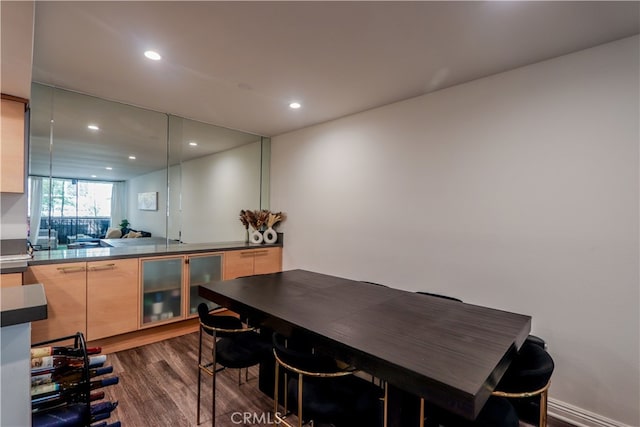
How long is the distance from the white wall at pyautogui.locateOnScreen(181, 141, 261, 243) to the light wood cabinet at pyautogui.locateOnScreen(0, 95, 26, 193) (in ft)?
6.60

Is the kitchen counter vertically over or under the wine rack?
over

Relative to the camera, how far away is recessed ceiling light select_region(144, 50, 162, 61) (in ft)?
6.96

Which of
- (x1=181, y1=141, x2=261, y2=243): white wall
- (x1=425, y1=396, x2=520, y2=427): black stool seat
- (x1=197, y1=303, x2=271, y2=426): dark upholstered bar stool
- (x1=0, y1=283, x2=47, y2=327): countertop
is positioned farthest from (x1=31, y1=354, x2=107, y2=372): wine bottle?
(x1=181, y1=141, x2=261, y2=243): white wall

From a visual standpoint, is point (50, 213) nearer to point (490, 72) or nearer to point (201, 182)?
point (201, 182)

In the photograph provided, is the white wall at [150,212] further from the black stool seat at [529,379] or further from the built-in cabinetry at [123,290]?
the black stool seat at [529,379]

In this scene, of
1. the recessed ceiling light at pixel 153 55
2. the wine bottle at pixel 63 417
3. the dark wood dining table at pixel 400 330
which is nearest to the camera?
the wine bottle at pixel 63 417

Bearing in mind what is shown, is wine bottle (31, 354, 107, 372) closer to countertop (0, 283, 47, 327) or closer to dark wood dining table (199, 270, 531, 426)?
countertop (0, 283, 47, 327)

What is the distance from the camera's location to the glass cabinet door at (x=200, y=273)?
3380 mm

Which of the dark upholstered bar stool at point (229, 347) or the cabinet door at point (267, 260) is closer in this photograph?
the dark upholstered bar stool at point (229, 347)

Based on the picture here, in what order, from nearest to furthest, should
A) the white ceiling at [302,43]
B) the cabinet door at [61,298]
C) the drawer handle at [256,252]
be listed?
the white ceiling at [302,43] < the cabinet door at [61,298] < the drawer handle at [256,252]

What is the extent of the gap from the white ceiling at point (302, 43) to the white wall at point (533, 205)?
23cm

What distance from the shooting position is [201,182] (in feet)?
14.1

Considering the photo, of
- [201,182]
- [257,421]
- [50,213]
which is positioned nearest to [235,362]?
[257,421]

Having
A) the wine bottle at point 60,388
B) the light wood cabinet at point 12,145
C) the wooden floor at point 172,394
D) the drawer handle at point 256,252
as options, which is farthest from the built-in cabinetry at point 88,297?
the wine bottle at point 60,388
